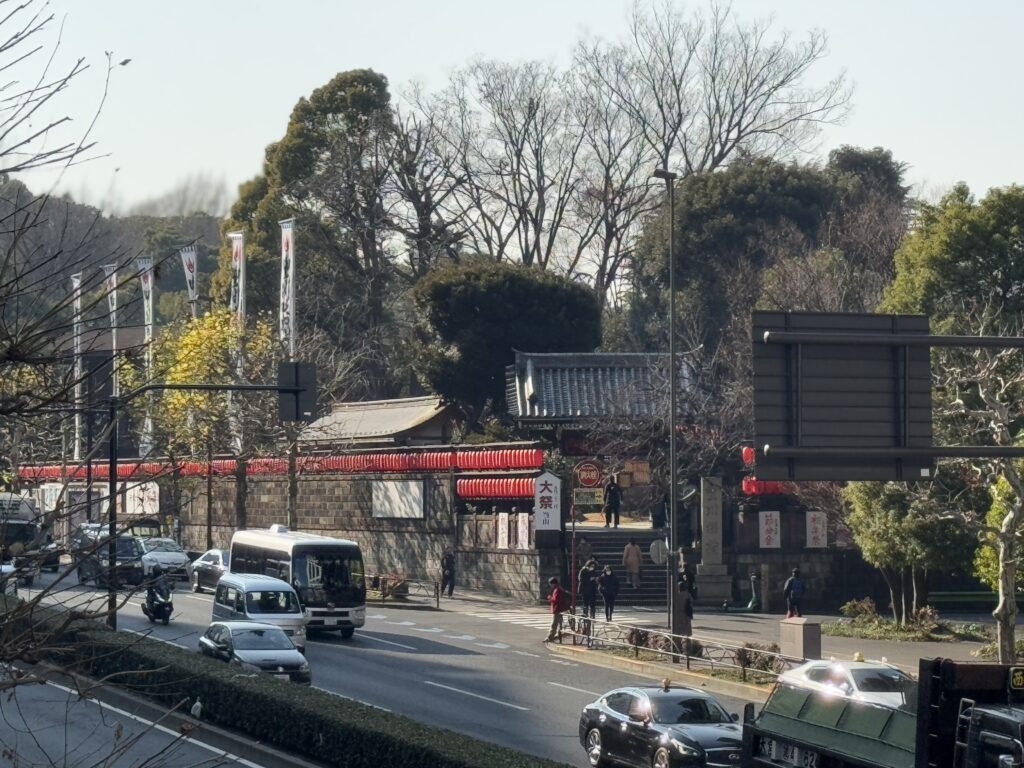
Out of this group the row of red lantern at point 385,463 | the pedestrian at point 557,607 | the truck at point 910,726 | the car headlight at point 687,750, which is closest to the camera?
the truck at point 910,726

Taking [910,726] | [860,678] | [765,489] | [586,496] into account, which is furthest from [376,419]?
[910,726]

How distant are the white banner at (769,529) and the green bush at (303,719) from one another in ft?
80.5

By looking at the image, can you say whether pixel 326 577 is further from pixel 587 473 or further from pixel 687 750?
pixel 687 750

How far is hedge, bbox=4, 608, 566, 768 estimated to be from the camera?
16719 millimetres

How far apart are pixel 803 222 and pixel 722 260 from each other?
4306 mm

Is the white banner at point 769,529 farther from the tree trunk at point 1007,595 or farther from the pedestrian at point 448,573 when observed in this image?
the tree trunk at point 1007,595

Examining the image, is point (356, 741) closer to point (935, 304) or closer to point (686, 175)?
point (935, 304)

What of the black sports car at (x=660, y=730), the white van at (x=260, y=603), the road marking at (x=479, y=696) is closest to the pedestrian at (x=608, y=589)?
the white van at (x=260, y=603)

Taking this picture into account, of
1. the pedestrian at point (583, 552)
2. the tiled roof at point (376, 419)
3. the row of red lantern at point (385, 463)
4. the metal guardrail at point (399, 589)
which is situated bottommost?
A: the metal guardrail at point (399, 589)

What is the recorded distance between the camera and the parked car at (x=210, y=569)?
4836cm

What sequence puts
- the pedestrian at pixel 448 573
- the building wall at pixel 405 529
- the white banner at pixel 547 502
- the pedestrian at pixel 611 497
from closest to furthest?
the white banner at pixel 547 502, the building wall at pixel 405 529, the pedestrian at pixel 448 573, the pedestrian at pixel 611 497

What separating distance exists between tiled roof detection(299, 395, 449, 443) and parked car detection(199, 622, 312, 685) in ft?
86.9

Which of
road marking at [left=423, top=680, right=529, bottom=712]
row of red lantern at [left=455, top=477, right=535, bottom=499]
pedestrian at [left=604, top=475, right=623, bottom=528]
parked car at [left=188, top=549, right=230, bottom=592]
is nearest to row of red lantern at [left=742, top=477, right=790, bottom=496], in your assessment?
pedestrian at [left=604, top=475, right=623, bottom=528]

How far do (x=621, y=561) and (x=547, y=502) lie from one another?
5.24m
